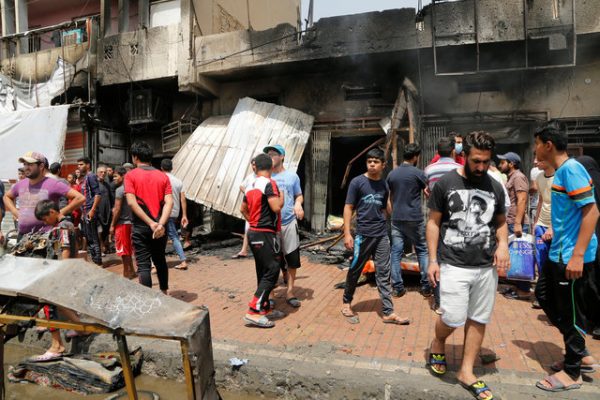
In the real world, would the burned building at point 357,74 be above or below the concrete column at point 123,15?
below

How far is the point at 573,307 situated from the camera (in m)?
2.82

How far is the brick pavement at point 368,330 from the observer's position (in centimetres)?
340

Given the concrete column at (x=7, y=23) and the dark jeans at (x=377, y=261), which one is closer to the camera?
the dark jeans at (x=377, y=261)

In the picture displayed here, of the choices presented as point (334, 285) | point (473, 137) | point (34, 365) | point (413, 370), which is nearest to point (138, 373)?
point (34, 365)

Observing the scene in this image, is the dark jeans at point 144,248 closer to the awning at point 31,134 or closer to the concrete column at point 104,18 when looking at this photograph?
the awning at point 31,134

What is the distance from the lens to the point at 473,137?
2.73 metres

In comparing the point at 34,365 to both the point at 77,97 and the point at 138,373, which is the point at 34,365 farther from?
the point at 77,97

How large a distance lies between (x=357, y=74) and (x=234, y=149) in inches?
149

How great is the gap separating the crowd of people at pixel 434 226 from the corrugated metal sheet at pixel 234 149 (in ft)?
6.81

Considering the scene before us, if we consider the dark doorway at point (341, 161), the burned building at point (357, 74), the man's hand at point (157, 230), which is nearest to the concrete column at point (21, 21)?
the burned building at point (357, 74)

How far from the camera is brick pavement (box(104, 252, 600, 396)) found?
11.1ft

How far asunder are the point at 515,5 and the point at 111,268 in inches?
391

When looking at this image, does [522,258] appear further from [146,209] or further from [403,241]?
[146,209]

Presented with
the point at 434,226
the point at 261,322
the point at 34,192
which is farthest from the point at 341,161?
the point at 434,226
